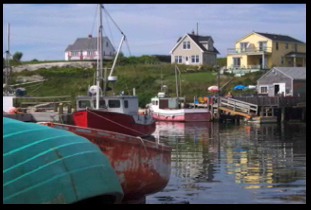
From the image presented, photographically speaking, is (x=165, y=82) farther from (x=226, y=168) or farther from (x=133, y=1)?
(x=133, y=1)

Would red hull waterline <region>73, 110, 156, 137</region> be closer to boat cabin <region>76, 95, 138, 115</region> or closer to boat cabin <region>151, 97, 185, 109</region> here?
boat cabin <region>76, 95, 138, 115</region>

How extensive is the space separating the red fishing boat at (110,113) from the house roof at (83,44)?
205ft

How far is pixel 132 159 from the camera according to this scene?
424 inches

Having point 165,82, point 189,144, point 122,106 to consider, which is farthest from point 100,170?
point 165,82

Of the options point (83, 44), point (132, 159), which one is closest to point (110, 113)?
point (132, 159)

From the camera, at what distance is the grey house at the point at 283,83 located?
54.3 meters

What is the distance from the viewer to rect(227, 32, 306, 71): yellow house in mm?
73500

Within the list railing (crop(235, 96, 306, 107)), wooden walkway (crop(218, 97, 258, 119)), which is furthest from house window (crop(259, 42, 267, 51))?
wooden walkway (crop(218, 97, 258, 119))

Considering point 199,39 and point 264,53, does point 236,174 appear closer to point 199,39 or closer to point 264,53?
point 264,53

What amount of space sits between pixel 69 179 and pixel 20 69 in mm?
78077

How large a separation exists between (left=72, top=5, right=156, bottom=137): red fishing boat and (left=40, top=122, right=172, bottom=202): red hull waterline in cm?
1505

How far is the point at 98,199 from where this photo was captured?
28.3 feet

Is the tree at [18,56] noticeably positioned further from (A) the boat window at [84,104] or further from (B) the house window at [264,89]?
(A) the boat window at [84,104]

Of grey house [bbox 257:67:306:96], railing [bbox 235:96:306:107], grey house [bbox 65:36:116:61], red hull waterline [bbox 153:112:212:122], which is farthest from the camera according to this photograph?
grey house [bbox 65:36:116:61]
